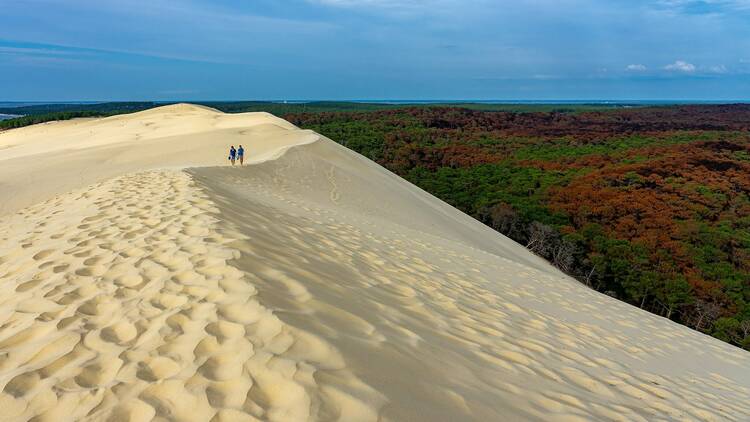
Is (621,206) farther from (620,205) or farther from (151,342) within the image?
(151,342)

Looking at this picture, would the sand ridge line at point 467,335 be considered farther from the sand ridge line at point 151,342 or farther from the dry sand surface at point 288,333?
the sand ridge line at point 151,342

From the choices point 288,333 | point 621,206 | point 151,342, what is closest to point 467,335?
point 288,333

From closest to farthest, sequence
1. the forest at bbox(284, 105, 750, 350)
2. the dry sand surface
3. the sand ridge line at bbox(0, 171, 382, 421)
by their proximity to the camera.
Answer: the sand ridge line at bbox(0, 171, 382, 421)
the dry sand surface
the forest at bbox(284, 105, 750, 350)

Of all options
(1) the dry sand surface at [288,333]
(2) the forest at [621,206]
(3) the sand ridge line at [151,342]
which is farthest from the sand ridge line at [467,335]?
(2) the forest at [621,206]

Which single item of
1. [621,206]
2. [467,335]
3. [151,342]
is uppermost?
[151,342]

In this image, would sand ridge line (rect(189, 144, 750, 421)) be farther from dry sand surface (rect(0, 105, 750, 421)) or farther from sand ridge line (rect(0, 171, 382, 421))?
sand ridge line (rect(0, 171, 382, 421))

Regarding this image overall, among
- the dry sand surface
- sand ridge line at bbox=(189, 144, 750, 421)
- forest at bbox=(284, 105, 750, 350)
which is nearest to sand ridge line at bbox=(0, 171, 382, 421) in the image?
the dry sand surface
